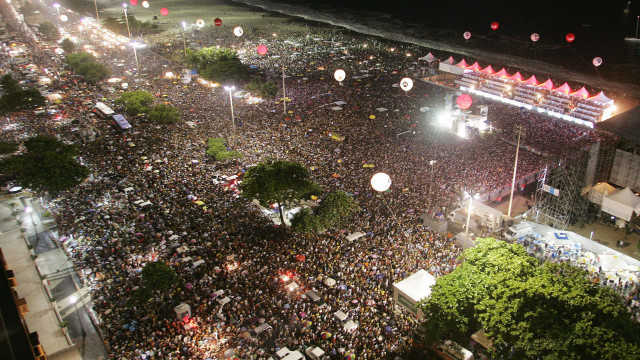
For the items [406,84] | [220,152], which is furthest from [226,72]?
[406,84]

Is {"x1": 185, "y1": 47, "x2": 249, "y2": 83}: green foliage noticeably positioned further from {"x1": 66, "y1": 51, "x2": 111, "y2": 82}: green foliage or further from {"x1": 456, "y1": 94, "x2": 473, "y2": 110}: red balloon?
{"x1": 456, "y1": 94, "x2": 473, "y2": 110}: red balloon

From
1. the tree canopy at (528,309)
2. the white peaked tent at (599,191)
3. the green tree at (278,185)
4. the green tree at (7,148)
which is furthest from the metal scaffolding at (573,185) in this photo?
the green tree at (7,148)

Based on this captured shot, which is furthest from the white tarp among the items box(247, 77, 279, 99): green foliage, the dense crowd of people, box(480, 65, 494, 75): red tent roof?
box(247, 77, 279, 99): green foliage

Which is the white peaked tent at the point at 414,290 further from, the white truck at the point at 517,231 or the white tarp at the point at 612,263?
the white tarp at the point at 612,263

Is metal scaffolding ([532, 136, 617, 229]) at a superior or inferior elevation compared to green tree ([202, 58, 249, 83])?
inferior

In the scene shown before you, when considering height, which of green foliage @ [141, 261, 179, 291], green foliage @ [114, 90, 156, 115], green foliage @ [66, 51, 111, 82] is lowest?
green foliage @ [141, 261, 179, 291]
